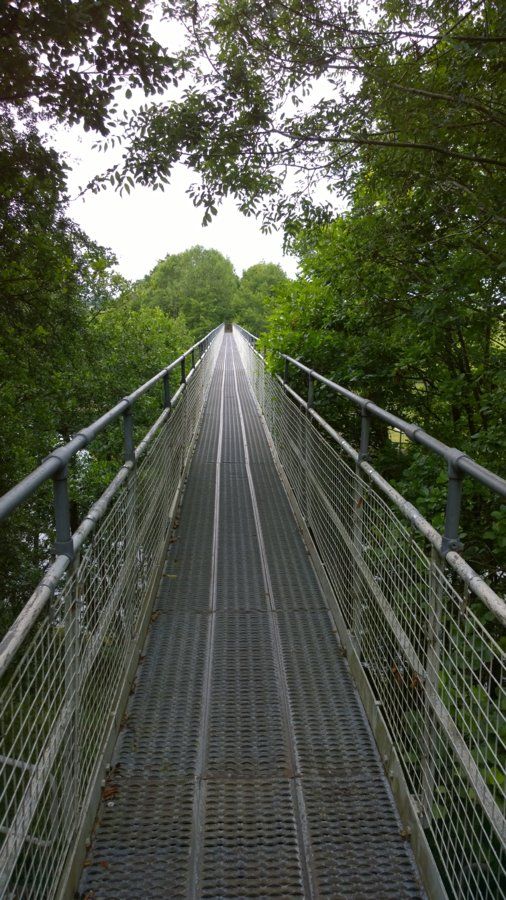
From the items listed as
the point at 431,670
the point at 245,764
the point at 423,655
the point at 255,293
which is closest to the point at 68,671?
the point at 245,764

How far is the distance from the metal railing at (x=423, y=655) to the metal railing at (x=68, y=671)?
3.46 feet

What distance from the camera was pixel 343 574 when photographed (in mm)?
3627

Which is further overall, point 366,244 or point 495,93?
point 366,244

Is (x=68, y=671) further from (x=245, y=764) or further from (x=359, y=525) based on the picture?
(x=359, y=525)

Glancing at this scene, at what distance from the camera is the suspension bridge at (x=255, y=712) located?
174cm

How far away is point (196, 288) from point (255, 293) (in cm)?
1014

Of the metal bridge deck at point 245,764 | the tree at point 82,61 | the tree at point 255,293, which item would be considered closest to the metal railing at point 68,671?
the metal bridge deck at point 245,764

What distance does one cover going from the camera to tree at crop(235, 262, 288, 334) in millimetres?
72919

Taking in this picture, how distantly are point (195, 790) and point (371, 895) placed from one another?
74 cm

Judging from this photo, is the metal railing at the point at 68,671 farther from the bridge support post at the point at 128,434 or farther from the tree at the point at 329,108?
the tree at the point at 329,108

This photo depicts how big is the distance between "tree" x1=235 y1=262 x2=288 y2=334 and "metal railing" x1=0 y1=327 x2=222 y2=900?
210ft

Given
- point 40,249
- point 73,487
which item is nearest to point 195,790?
point 40,249

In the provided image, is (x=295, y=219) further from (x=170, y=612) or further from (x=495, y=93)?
(x=170, y=612)

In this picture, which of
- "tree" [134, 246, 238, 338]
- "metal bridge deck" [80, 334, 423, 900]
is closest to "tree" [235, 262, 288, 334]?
"tree" [134, 246, 238, 338]
